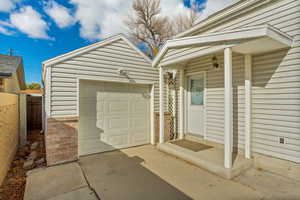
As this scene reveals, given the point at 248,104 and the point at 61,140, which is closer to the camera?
the point at 248,104

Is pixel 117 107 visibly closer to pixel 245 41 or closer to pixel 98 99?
pixel 98 99

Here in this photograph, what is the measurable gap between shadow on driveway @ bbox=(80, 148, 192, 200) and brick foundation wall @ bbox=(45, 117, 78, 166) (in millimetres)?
443

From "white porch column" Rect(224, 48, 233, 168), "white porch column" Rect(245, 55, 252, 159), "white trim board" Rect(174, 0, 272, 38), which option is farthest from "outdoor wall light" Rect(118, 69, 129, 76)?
"white porch column" Rect(245, 55, 252, 159)

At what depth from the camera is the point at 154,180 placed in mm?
2943

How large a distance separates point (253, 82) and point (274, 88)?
1.45 feet

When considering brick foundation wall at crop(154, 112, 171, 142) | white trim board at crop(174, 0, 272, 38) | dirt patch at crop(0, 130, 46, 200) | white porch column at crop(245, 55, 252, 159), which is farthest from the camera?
brick foundation wall at crop(154, 112, 171, 142)

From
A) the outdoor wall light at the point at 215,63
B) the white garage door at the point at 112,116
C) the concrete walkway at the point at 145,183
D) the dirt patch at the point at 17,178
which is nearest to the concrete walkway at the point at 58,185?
the concrete walkway at the point at 145,183

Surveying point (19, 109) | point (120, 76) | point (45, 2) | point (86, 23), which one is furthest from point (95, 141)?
point (86, 23)

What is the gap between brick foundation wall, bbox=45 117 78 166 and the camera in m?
3.64

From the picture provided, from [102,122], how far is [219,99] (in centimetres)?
364

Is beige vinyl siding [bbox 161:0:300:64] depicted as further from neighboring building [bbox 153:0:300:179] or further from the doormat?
the doormat

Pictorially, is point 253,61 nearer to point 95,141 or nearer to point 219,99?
point 219,99

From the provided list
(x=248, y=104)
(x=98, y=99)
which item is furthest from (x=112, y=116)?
(x=248, y=104)

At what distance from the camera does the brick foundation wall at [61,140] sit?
3641 millimetres
